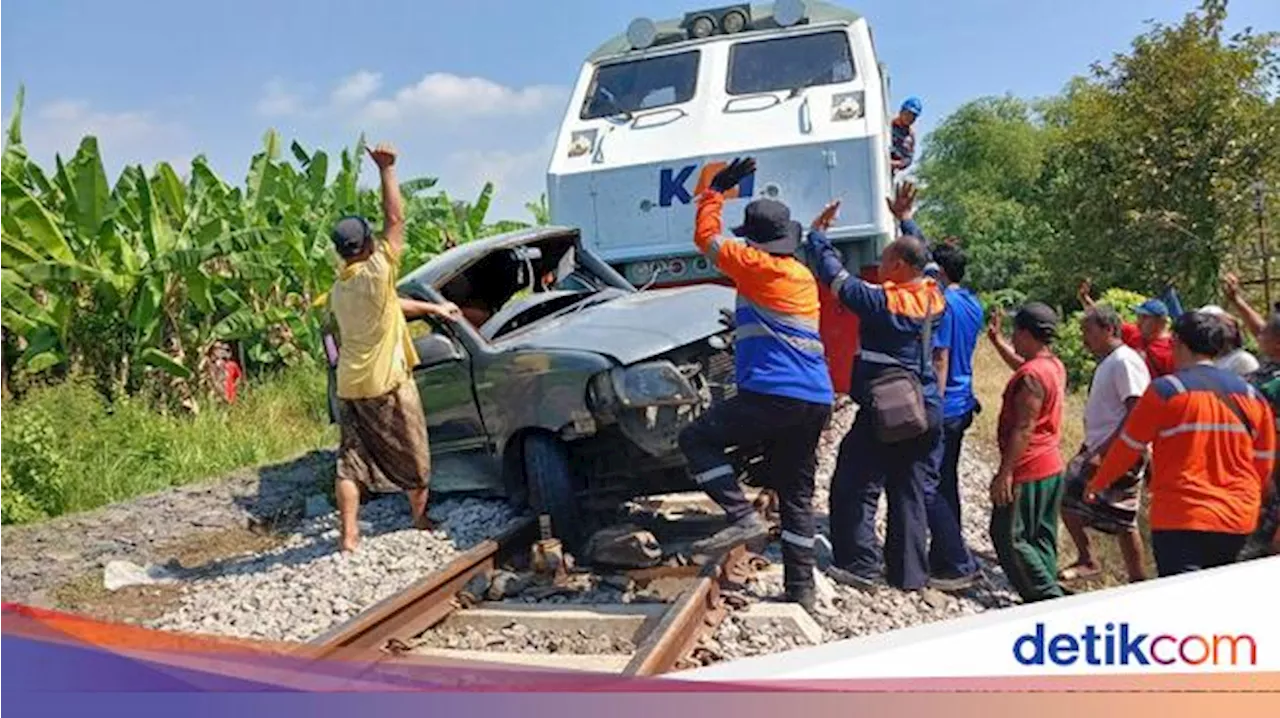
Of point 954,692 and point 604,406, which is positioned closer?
point 954,692

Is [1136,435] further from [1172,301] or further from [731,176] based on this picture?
[731,176]

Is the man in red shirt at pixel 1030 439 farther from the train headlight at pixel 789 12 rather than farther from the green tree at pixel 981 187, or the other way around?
the green tree at pixel 981 187

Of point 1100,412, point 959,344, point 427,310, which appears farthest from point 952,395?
point 427,310

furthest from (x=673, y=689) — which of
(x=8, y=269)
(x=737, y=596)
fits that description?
(x=8, y=269)

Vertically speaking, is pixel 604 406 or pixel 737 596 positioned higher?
pixel 604 406

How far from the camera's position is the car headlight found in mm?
4970

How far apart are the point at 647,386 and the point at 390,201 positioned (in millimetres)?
1391

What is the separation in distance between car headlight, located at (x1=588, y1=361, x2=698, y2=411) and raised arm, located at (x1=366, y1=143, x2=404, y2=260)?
112 cm

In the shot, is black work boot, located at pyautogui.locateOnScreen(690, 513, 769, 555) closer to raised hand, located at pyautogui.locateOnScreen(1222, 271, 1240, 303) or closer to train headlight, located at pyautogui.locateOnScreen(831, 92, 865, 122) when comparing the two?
raised hand, located at pyautogui.locateOnScreen(1222, 271, 1240, 303)

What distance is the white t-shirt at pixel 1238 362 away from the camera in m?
3.18

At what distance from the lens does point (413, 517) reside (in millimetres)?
5625

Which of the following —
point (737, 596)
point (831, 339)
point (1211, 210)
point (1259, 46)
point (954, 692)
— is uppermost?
point (1259, 46)

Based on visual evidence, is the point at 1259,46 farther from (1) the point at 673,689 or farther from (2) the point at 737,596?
(2) the point at 737,596

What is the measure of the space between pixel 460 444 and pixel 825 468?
1.95m
